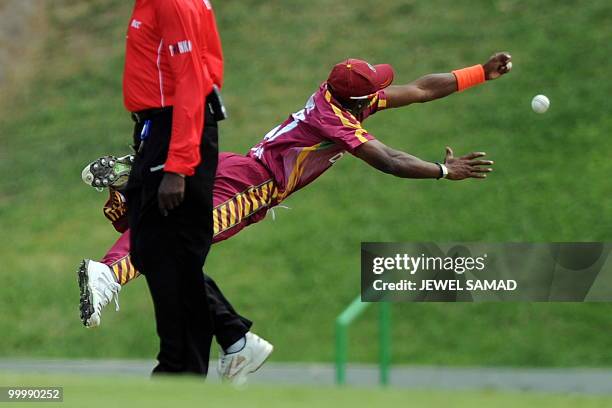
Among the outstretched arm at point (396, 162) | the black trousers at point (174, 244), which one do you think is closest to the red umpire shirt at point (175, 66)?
the black trousers at point (174, 244)

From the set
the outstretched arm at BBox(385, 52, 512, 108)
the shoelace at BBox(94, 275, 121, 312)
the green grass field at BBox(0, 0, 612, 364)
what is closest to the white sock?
the shoelace at BBox(94, 275, 121, 312)

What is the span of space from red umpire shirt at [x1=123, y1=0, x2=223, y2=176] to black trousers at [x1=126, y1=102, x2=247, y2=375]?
0.43ft

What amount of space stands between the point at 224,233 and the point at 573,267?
11.9 ft

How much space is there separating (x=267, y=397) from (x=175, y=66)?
203 centimetres

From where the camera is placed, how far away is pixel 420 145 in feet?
51.4

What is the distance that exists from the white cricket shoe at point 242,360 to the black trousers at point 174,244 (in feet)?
3.12

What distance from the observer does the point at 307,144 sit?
856 cm

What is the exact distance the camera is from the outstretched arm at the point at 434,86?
29.5 feet

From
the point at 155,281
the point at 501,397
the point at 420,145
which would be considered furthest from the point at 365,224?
the point at 501,397

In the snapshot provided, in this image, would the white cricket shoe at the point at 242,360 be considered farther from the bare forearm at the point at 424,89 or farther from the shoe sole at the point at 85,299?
the bare forearm at the point at 424,89

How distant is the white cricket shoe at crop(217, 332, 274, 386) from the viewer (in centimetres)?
769

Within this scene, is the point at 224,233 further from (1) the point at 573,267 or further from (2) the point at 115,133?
(2) the point at 115,133

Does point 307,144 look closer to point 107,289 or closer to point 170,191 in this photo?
point 107,289

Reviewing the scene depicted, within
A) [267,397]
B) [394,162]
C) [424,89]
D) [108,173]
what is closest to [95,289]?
[108,173]
